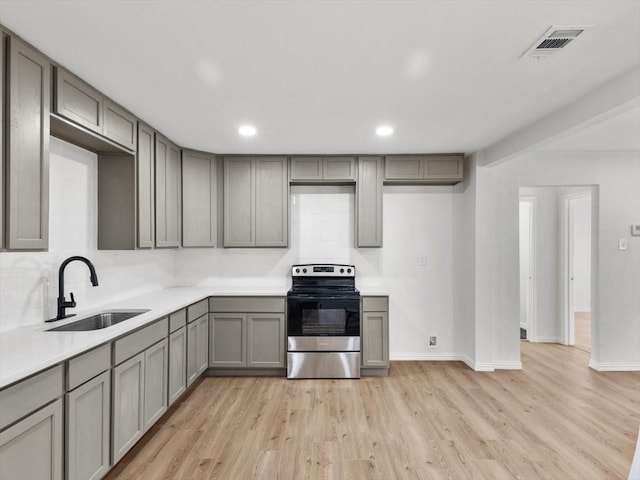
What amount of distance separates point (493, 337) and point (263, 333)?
256 cm

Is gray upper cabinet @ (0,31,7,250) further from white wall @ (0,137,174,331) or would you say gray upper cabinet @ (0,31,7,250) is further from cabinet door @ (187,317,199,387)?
cabinet door @ (187,317,199,387)

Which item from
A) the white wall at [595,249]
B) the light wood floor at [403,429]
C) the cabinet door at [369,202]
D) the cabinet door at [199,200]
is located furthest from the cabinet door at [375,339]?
the cabinet door at [199,200]

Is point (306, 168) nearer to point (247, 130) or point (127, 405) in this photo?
point (247, 130)

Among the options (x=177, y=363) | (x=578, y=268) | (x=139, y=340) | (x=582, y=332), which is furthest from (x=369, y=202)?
(x=578, y=268)

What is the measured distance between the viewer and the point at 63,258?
267cm

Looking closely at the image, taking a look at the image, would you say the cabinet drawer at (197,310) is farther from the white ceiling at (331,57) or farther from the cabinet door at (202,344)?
the white ceiling at (331,57)

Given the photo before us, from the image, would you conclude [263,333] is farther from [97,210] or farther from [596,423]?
[596,423]

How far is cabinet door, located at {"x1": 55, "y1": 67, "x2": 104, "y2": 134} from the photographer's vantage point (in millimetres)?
2086

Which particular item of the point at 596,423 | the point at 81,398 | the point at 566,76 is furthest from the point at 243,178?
the point at 596,423

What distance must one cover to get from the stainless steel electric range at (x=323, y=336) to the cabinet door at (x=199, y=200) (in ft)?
3.83

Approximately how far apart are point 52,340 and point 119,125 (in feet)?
5.16

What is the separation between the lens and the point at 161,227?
3.47 m

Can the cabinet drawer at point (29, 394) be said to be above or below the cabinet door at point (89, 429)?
above

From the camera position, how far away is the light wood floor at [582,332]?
16.8 ft
